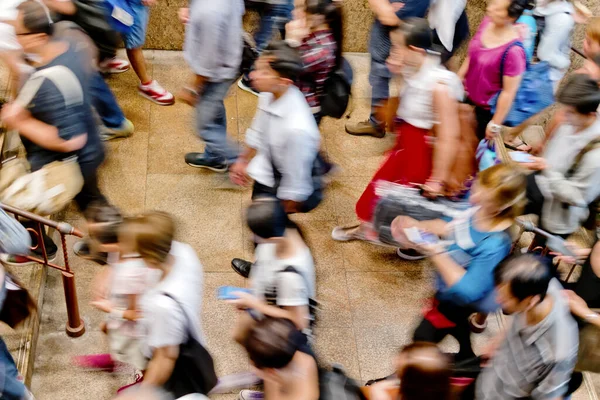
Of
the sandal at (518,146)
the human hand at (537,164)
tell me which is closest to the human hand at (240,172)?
the human hand at (537,164)

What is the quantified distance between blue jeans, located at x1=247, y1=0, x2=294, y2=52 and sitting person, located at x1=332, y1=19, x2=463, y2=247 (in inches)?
68.8

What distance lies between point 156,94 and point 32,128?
2.45 metres

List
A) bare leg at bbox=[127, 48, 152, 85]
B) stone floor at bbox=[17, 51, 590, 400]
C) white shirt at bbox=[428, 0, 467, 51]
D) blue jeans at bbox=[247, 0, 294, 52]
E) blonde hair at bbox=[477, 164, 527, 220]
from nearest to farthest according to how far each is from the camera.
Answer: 1. blonde hair at bbox=[477, 164, 527, 220]
2. stone floor at bbox=[17, 51, 590, 400]
3. white shirt at bbox=[428, 0, 467, 51]
4. blue jeans at bbox=[247, 0, 294, 52]
5. bare leg at bbox=[127, 48, 152, 85]

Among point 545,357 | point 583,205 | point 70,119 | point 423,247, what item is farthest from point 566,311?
point 70,119

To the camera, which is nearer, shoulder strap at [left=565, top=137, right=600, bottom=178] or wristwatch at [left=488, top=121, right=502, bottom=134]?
shoulder strap at [left=565, top=137, right=600, bottom=178]

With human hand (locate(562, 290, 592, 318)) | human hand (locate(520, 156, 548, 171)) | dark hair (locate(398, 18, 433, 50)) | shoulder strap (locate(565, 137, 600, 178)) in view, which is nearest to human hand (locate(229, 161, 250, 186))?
dark hair (locate(398, 18, 433, 50))

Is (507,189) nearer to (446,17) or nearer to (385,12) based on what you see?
(385,12)

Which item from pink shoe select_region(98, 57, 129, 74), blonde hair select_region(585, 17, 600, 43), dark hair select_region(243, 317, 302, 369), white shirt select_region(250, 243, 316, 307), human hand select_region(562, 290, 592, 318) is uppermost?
blonde hair select_region(585, 17, 600, 43)

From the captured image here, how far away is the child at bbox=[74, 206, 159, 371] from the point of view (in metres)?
3.21

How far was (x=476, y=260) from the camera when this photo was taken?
3.48m

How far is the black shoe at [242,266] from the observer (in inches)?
192

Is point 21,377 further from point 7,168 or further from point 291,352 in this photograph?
point 291,352

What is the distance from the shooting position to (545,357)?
116 inches

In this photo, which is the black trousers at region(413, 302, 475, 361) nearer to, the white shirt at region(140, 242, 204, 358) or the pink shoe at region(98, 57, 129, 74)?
the white shirt at region(140, 242, 204, 358)
